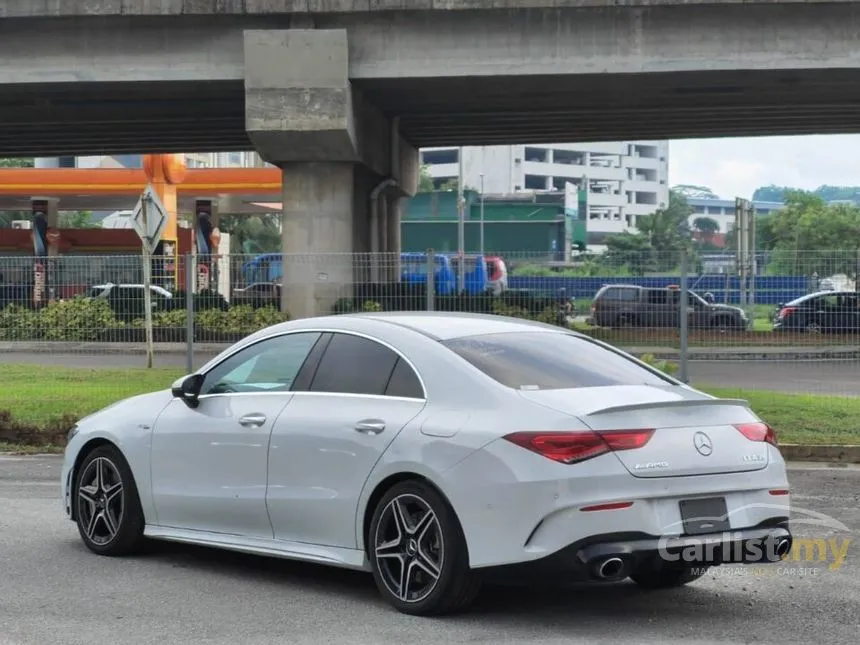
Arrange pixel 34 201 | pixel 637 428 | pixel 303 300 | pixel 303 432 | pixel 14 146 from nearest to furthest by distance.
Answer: pixel 637 428, pixel 303 432, pixel 303 300, pixel 14 146, pixel 34 201

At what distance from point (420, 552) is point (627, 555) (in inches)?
40.1

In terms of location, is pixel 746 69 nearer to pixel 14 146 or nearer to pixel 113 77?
pixel 113 77

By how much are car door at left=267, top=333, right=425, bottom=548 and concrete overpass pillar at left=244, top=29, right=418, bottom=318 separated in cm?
1069

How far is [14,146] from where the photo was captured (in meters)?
40.6

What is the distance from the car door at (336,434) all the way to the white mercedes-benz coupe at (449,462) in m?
0.01

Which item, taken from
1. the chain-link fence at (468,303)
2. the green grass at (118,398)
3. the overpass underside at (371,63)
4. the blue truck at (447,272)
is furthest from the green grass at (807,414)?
the overpass underside at (371,63)

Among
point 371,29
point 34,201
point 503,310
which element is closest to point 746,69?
point 371,29

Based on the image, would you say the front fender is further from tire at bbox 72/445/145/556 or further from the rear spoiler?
the rear spoiler

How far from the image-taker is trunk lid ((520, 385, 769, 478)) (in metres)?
6.06

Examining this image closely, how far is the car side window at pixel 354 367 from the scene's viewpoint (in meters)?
6.89

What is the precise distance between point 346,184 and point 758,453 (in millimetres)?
24702

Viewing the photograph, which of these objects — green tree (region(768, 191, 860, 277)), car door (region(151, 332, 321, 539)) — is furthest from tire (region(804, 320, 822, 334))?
green tree (region(768, 191, 860, 277))

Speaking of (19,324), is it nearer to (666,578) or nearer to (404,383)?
(404,383)

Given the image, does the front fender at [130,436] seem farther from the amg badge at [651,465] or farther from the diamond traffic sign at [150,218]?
the diamond traffic sign at [150,218]
